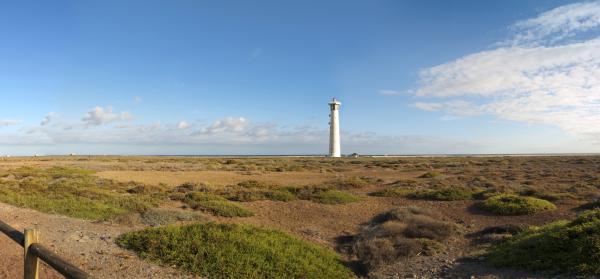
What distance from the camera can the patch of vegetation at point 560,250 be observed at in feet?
26.9

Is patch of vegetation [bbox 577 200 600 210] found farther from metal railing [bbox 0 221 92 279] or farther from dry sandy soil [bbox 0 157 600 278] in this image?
metal railing [bbox 0 221 92 279]

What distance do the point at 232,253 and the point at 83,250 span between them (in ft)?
13.3

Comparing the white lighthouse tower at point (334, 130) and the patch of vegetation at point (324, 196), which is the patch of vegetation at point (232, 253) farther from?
the white lighthouse tower at point (334, 130)

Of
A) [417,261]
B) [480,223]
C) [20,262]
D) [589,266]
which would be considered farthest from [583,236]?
[20,262]

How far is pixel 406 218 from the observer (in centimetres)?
1477

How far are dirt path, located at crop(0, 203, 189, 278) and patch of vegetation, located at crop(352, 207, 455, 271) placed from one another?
5.09 metres

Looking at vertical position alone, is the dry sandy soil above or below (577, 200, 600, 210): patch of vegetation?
below

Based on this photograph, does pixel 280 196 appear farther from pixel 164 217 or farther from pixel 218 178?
pixel 218 178

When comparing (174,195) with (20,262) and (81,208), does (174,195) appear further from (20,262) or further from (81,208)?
(20,262)

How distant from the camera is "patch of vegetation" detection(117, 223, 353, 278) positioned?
914cm

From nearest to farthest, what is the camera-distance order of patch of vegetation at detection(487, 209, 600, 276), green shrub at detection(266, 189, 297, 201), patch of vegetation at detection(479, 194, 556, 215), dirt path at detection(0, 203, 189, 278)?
patch of vegetation at detection(487, 209, 600, 276) → dirt path at detection(0, 203, 189, 278) → patch of vegetation at detection(479, 194, 556, 215) → green shrub at detection(266, 189, 297, 201)

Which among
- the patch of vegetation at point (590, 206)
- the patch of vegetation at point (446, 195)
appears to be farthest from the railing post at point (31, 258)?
the patch of vegetation at point (446, 195)

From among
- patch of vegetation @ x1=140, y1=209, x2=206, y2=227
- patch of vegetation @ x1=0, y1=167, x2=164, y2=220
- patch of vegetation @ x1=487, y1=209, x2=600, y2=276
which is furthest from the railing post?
patch of vegetation @ x1=0, y1=167, x2=164, y2=220

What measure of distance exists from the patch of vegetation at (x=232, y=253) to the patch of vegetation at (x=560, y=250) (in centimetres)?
400
